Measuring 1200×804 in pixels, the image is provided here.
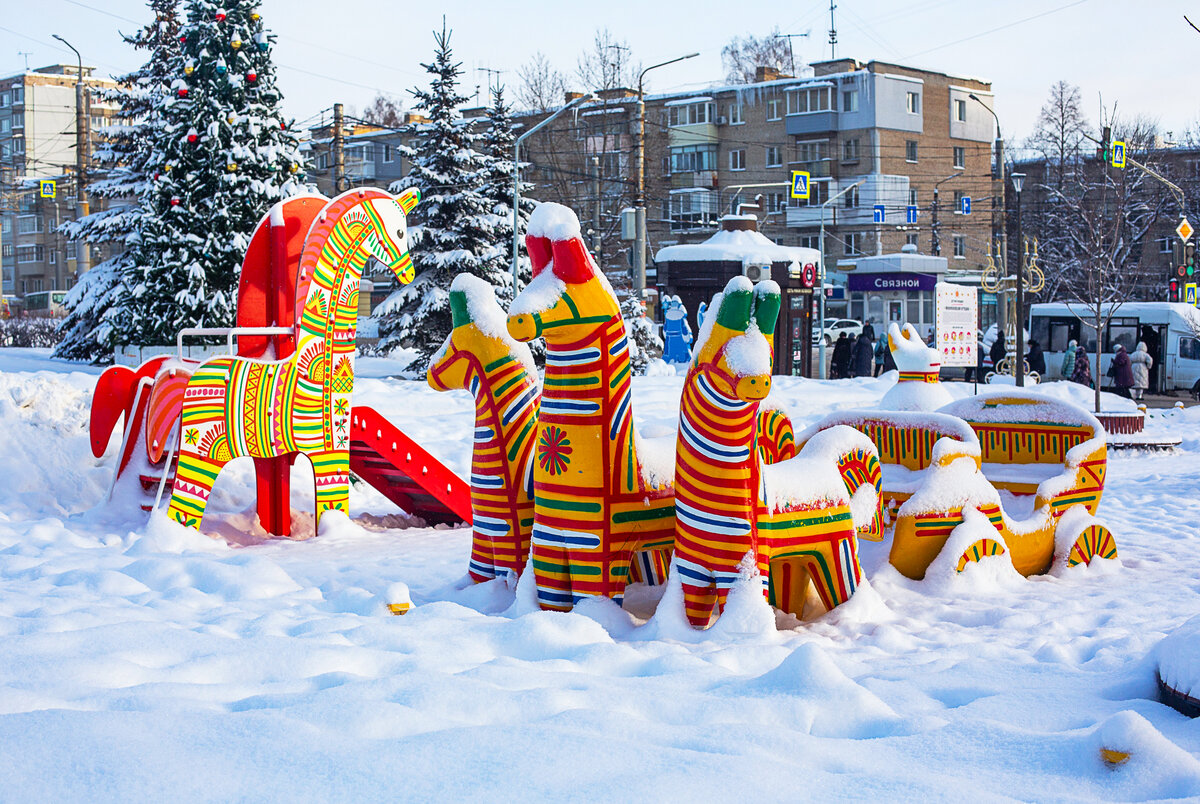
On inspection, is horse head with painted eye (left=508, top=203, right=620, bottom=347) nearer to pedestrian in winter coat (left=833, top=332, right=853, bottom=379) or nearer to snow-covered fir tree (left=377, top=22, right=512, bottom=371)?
snow-covered fir tree (left=377, top=22, right=512, bottom=371)

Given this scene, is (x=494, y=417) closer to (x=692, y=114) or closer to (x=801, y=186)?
(x=801, y=186)

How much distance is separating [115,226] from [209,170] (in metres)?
3.72

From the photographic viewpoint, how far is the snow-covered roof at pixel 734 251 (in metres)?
25.9

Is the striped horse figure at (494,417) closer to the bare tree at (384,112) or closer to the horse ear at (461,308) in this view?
the horse ear at (461,308)

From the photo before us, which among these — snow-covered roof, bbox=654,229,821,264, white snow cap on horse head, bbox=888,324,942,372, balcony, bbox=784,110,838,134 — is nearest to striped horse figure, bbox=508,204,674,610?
white snow cap on horse head, bbox=888,324,942,372

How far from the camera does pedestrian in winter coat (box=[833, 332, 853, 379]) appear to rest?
25938 millimetres

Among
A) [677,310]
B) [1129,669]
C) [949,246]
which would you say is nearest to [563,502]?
[1129,669]

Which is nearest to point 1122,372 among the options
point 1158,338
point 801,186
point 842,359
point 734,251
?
point 1158,338

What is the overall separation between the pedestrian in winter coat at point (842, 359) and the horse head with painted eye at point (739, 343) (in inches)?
826

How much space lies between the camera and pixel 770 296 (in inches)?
213

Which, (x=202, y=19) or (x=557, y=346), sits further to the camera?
(x=202, y=19)

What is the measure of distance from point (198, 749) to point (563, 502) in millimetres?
2800

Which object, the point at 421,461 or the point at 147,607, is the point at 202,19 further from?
the point at 147,607

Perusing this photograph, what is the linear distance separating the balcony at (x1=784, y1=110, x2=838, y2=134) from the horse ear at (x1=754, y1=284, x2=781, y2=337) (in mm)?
50332
